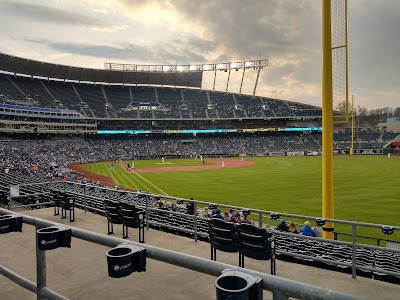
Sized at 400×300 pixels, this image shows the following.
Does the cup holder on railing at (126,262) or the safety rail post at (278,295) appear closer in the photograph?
the safety rail post at (278,295)

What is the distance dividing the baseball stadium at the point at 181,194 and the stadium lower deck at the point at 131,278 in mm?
36

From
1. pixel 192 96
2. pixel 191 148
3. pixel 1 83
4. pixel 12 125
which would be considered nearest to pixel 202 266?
pixel 12 125

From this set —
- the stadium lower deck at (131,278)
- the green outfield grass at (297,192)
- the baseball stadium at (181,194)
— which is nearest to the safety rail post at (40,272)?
the baseball stadium at (181,194)

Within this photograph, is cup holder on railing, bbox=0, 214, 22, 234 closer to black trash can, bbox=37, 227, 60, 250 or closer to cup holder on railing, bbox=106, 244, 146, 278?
black trash can, bbox=37, 227, 60, 250

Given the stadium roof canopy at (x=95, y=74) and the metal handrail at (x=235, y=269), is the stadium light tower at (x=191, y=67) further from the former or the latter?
the metal handrail at (x=235, y=269)

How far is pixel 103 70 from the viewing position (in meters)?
89.5

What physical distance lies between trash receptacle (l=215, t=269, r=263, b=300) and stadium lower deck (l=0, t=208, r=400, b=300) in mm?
2872

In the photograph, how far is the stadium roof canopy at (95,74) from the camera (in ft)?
251

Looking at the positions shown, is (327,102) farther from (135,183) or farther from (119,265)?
(135,183)

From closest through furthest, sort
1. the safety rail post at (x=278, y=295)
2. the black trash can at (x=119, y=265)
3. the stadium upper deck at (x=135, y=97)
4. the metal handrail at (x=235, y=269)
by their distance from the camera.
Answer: the metal handrail at (x=235, y=269) < the safety rail post at (x=278, y=295) < the black trash can at (x=119, y=265) < the stadium upper deck at (x=135, y=97)

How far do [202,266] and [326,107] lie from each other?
909 centimetres

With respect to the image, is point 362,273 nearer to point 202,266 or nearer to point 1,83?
point 202,266

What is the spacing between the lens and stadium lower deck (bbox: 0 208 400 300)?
495 cm

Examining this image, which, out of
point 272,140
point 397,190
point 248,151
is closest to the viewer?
point 397,190
